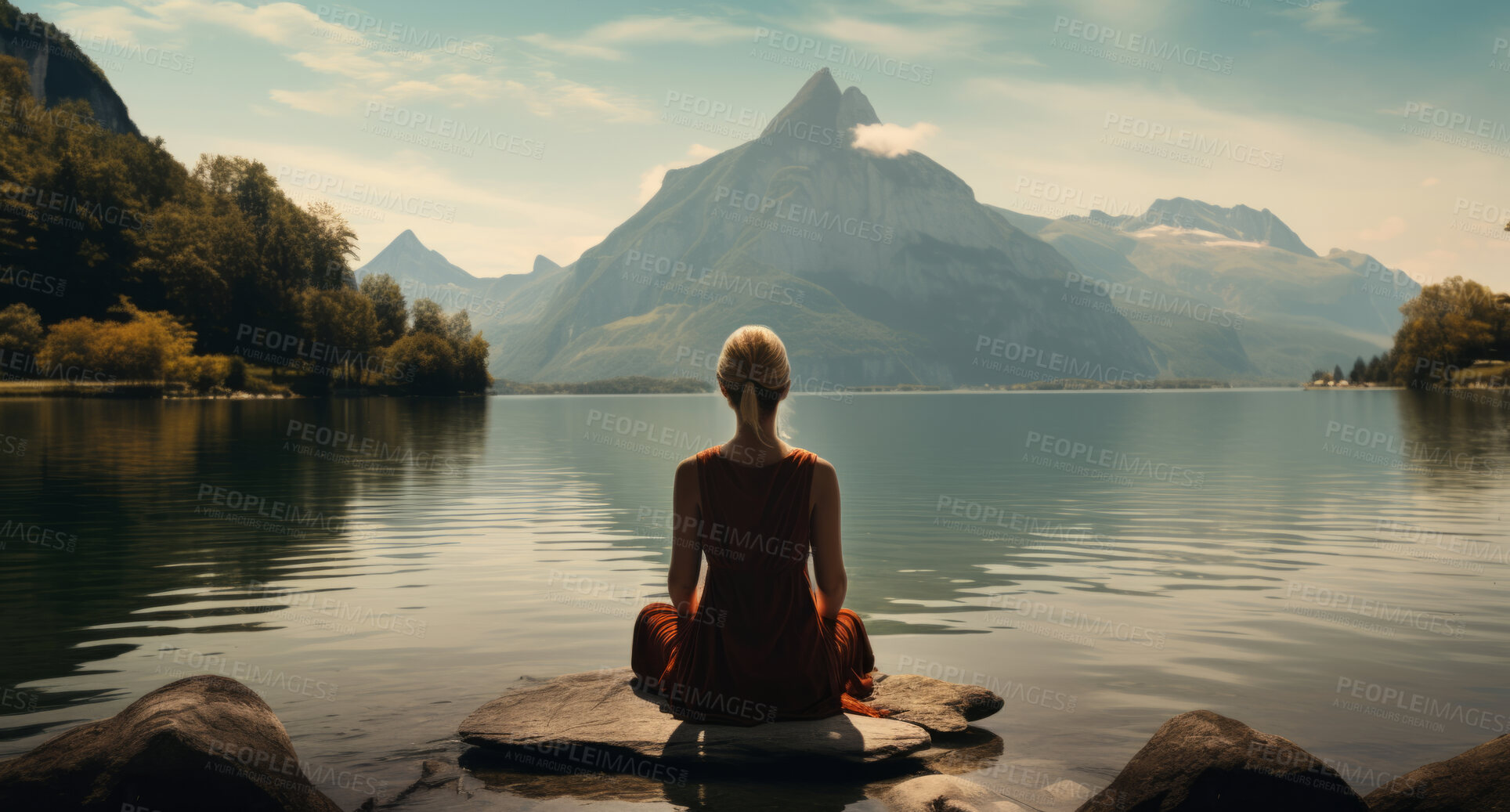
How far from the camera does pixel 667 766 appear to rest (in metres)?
6.95

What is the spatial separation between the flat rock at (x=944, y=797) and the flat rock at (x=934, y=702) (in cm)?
114

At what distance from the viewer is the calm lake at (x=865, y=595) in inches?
351

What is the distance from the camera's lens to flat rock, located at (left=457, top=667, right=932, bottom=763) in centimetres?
678

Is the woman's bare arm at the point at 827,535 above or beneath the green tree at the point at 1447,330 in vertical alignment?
beneath

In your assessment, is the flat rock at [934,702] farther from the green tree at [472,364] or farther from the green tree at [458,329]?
the green tree at [458,329]

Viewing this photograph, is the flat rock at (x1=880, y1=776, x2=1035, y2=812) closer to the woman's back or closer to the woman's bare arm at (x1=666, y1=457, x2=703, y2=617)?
the woman's back

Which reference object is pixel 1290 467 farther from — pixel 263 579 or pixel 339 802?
pixel 339 802

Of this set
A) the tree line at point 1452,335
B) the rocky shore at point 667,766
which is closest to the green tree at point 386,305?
the rocky shore at point 667,766

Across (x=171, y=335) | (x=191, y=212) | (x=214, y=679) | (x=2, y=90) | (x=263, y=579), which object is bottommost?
(x=263, y=579)

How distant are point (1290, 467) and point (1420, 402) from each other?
307 feet

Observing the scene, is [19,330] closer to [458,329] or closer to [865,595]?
[458,329]

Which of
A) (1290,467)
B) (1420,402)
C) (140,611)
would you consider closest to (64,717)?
(140,611)

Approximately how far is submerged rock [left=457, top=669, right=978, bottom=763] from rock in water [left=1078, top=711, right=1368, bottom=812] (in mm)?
1807

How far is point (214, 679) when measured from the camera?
647cm
